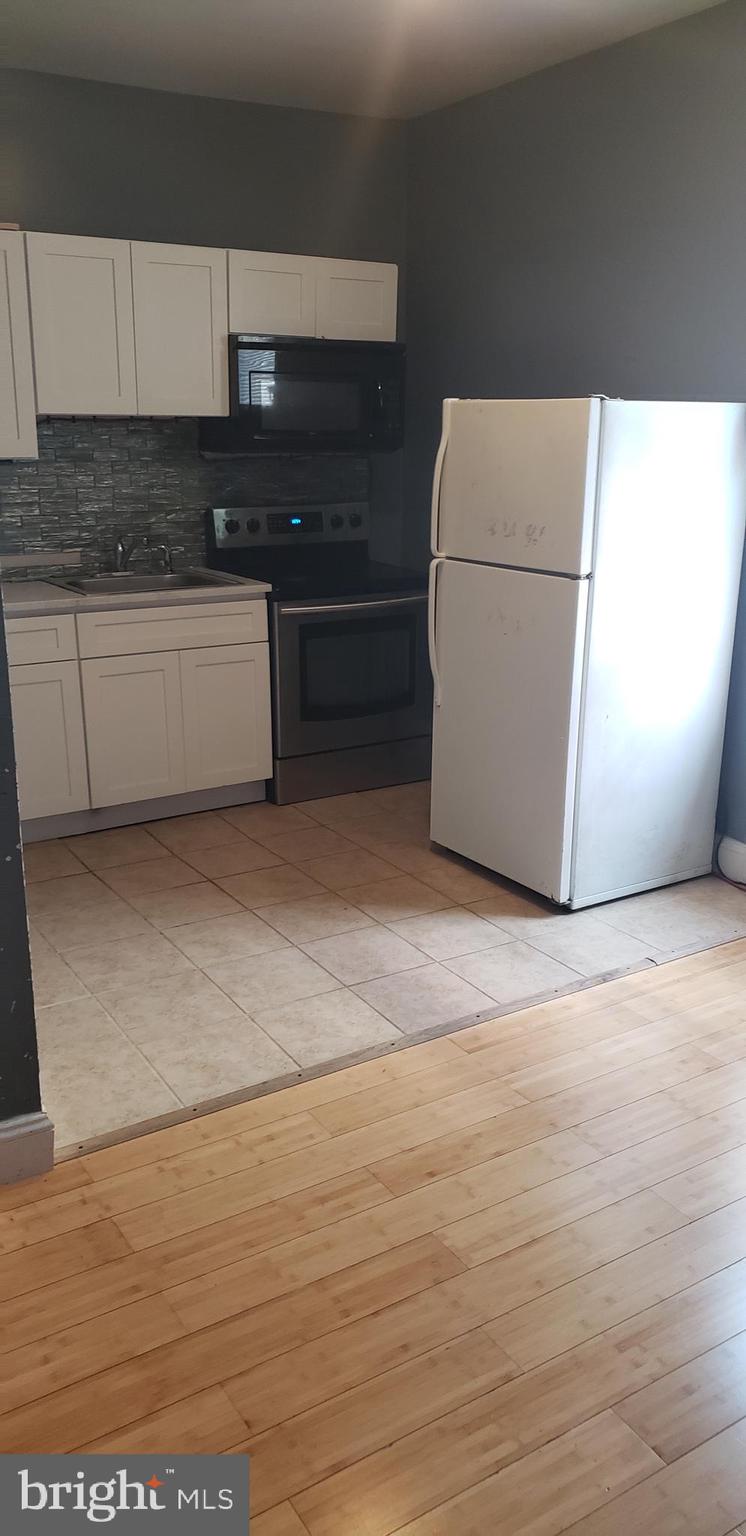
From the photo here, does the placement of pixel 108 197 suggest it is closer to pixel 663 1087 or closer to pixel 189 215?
pixel 189 215

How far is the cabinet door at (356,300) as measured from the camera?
4504mm

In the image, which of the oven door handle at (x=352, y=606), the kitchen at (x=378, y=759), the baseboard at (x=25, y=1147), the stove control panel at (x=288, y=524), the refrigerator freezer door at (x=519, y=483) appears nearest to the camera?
the kitchen at (x=378, y=759)

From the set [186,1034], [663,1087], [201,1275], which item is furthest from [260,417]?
[201,1275]

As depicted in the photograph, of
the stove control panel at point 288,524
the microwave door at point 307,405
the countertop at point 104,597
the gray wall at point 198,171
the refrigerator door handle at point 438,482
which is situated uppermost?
the gray wall at point 198,171

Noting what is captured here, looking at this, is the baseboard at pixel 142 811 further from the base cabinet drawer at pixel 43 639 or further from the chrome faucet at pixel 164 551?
the chrome faucet at pixel 164 551

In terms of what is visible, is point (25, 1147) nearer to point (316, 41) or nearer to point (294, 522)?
point (294, 522)

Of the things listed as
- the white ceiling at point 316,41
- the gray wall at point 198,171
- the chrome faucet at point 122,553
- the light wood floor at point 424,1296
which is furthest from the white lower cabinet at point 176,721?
the white ceiling at point 316,41

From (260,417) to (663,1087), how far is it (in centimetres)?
289

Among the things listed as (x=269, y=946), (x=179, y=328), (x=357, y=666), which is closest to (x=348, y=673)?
(x=357, y=666)

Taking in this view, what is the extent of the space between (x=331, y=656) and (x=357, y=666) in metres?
0.13

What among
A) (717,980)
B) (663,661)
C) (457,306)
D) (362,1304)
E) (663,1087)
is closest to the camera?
(362,1304)

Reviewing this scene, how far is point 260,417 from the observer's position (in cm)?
442

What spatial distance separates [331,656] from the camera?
15.0 feet

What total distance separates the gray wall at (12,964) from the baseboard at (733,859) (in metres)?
2.41
